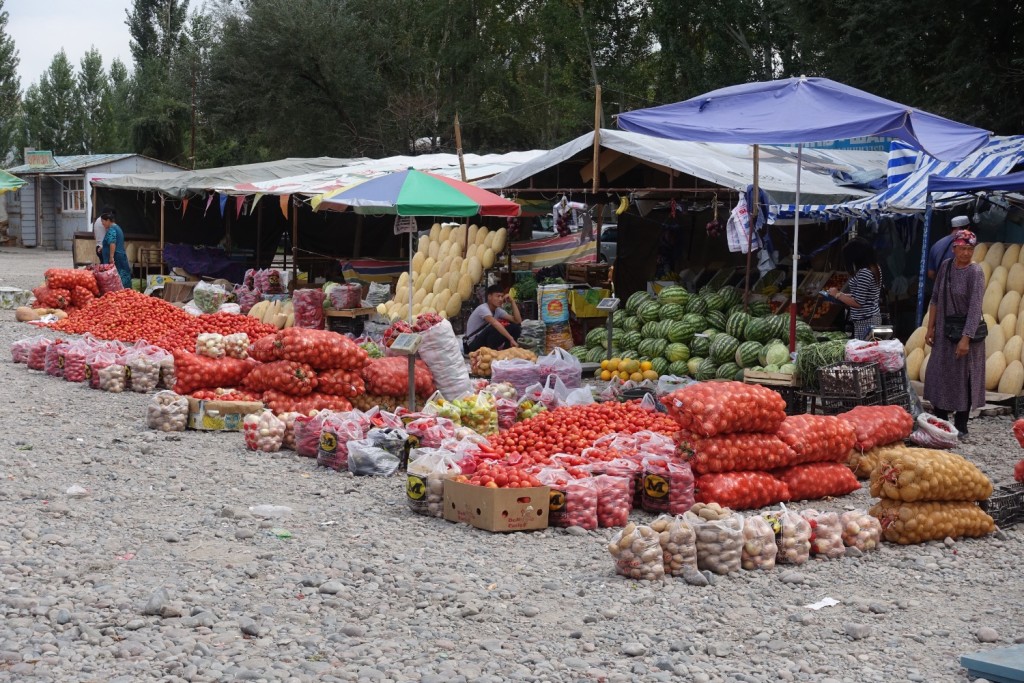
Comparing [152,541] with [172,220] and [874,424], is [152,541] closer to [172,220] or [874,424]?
[874,424]

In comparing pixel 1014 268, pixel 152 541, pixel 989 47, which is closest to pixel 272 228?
pixel 989 47

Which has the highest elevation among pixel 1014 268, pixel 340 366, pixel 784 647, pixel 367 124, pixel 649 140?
pixel 367 124

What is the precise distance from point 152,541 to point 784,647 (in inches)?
139

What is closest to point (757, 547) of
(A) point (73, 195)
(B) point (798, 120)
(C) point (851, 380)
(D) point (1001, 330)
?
(C) point (851, 380)

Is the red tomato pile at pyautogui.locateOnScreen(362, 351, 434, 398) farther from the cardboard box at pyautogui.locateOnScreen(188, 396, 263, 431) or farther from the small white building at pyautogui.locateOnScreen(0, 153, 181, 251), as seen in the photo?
the small white building at pyautogui.locateOnScreen(0, 153, 181, 251)

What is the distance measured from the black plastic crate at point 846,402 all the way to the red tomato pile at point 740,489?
209cm

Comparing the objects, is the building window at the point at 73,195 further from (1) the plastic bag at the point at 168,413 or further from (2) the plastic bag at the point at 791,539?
(2) the plastic bag at the point at 791,539

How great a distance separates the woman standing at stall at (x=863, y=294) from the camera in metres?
11.4

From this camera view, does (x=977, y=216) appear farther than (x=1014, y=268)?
Yes

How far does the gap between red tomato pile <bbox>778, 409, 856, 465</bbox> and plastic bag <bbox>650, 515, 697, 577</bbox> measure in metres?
1.76

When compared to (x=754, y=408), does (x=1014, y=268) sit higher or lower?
higher

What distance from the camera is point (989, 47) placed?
21328mm

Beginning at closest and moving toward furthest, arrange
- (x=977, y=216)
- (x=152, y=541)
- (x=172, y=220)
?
(x=152, y=541) < (x=977, y=216) < (x=172, y=220)

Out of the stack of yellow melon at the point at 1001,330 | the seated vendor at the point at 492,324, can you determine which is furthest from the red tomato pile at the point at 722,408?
the seated vendor at the point at 492,324
